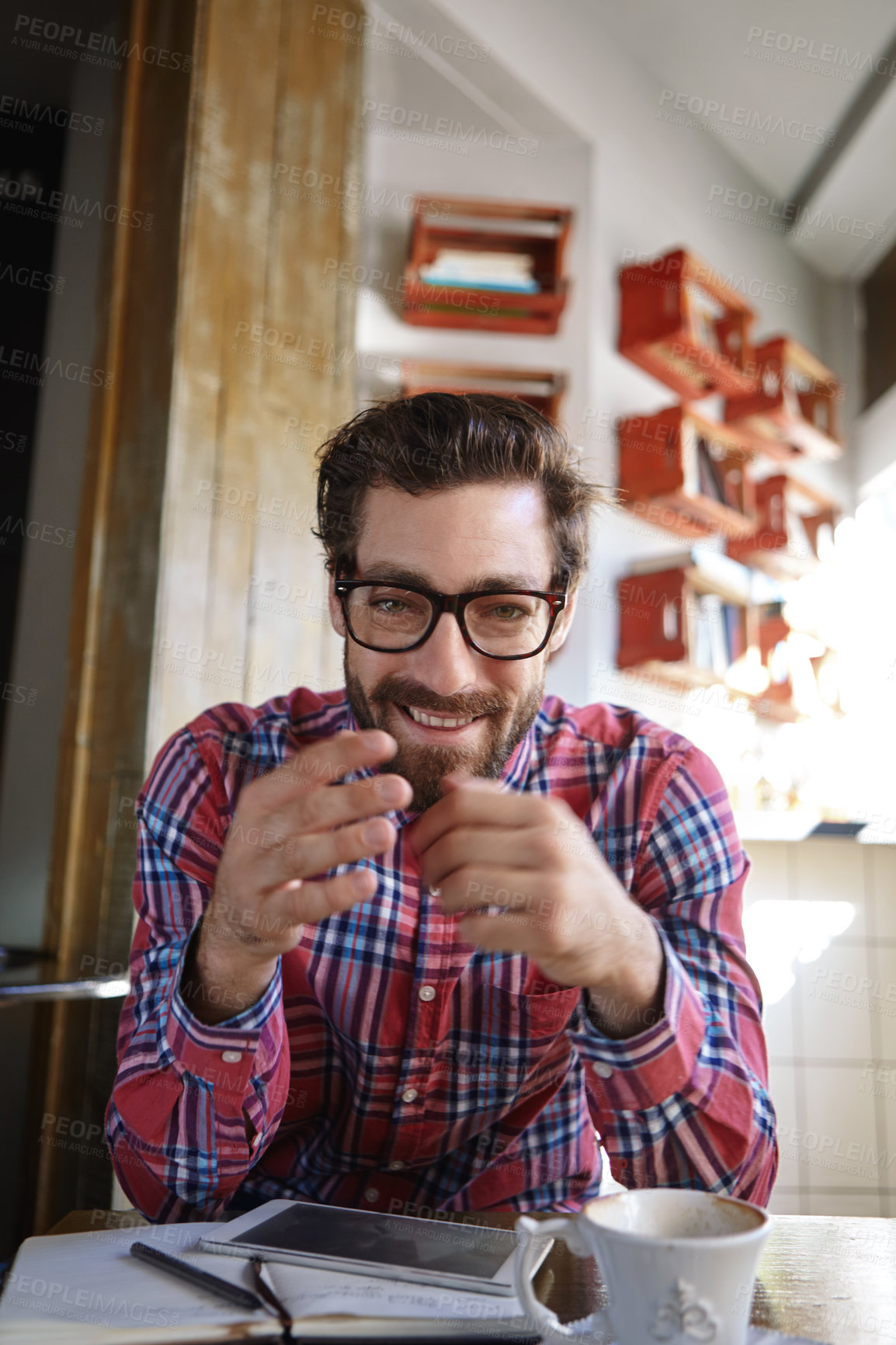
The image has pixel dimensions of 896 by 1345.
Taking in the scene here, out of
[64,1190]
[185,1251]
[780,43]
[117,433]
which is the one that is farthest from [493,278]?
[185,1251]

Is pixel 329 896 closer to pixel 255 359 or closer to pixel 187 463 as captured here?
pixel 187 463

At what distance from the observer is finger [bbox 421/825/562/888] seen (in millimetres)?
757

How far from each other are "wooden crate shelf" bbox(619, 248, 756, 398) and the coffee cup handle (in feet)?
9.51

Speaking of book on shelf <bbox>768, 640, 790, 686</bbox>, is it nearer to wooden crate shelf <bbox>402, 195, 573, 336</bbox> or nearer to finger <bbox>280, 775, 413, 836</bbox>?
wooden crate shelf <bbox>402, 195, 573, 336</bbox>

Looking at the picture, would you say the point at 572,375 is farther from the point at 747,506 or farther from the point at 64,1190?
the point at 64,1190

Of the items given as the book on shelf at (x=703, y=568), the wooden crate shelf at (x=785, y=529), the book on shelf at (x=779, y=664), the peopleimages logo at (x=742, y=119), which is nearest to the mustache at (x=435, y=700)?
the book on shelf at (x=703, y=568)

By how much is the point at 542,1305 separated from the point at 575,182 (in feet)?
10.3

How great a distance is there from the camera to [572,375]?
2.96m

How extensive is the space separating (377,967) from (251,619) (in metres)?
1.21

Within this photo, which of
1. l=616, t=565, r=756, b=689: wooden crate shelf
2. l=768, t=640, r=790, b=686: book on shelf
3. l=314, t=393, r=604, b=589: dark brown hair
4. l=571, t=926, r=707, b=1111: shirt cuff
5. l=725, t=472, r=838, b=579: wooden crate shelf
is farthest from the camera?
l=725, t=472, r=838, b=579: wooden crate shelf

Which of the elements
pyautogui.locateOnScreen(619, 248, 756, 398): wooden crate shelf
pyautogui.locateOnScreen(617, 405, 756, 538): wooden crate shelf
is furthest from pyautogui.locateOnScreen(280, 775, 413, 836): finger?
pyautogui.locateOnScreen(619, 248, 756, 398): wooden crate shelf

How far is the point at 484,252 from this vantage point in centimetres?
291

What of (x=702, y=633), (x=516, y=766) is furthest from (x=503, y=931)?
(x=702, y=633)

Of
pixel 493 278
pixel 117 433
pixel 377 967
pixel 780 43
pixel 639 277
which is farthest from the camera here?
pixel 780 43
